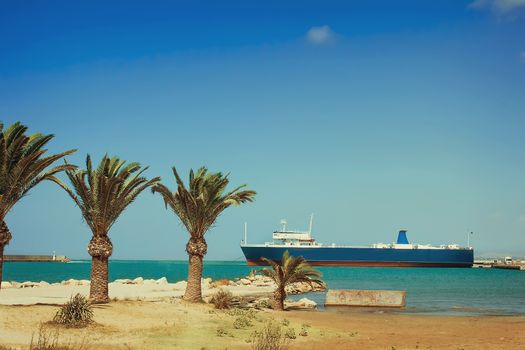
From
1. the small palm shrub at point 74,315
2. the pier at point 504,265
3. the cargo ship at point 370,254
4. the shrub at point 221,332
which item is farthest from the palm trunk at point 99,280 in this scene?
the pier at point 504,265

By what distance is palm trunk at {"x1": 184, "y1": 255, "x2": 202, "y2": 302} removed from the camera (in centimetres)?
2688

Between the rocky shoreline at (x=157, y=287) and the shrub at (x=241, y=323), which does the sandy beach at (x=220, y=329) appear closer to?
the shrub at (x=241, y=323)

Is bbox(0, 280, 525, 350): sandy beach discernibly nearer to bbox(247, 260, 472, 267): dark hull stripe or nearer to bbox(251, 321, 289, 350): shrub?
bbox(251, 321, 289, 350): shrub

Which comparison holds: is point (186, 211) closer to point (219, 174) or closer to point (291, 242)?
point (219, 174)

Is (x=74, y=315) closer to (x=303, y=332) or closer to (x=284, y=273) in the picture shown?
(x=303, y=332)

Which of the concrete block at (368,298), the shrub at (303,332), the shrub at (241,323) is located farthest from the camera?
the concrete block at (368,298)

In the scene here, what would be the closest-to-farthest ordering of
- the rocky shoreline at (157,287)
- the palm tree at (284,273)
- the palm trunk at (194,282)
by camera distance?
the palm trunk at (194,282), the palm tree at (284,273), the rocky shoreline at (157,287)

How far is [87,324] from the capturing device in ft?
57.6

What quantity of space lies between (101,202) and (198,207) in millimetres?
5391

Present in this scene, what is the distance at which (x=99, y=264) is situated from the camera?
75.3 feet

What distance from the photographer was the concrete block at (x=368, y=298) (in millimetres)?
33156

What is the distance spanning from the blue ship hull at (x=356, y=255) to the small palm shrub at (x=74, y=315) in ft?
300

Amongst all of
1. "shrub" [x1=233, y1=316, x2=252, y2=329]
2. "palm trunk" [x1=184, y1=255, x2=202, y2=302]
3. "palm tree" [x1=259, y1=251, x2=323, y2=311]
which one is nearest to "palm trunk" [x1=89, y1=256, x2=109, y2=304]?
"palm trunk" [x1=184, y1=255, x2=202, y2=302]

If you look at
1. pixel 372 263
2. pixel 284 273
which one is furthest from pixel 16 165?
pixel 372 263
